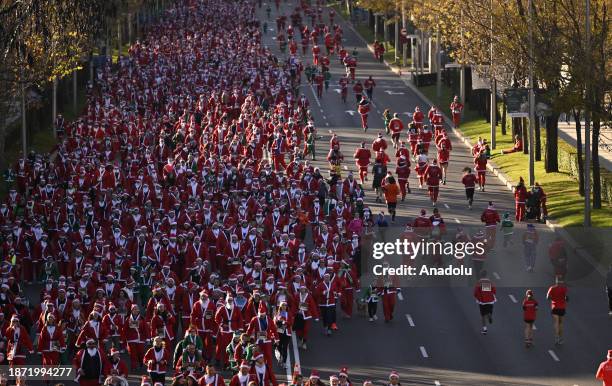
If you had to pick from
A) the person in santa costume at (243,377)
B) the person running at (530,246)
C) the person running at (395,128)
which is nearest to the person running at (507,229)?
the person running at (530,246)

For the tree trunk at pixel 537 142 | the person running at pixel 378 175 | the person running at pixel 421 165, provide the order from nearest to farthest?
the person running at pixel 378 175, the person running at pixel 421 165, the tree trunk at pixel 537 142

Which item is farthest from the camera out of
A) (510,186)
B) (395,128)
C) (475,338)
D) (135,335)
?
(395,128)

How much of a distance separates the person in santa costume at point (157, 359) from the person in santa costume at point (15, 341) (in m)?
2.35

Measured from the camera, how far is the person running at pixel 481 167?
4815 cm

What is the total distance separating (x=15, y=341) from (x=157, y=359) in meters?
2.76

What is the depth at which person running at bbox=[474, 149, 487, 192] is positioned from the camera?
48.2 metres

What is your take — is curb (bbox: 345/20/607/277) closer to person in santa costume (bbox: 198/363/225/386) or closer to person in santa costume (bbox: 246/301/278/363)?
person in santa costume (bbox: 246/301/278/363)

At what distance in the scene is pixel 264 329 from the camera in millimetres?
30609

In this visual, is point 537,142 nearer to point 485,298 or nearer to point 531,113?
point 531,113

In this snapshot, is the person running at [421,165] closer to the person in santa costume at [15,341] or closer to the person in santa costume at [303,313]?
the person in santa costume at [303,313]

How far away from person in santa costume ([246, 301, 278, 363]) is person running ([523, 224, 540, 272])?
9.22m

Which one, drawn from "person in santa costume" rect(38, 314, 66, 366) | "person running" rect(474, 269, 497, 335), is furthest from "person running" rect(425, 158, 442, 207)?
"person in santa costume" rect(38, 314, 66, 366)

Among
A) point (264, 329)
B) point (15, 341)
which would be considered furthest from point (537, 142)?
point (15, 341)

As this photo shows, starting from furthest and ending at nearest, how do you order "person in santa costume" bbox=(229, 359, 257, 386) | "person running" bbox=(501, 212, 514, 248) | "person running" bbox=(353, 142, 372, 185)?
"person running" bbox=(353, 142, 372, 185)
"person running" bbox=(501, 212, 514, 248)
"person in santa costume" bbox=(229, 359, 257, 386)
